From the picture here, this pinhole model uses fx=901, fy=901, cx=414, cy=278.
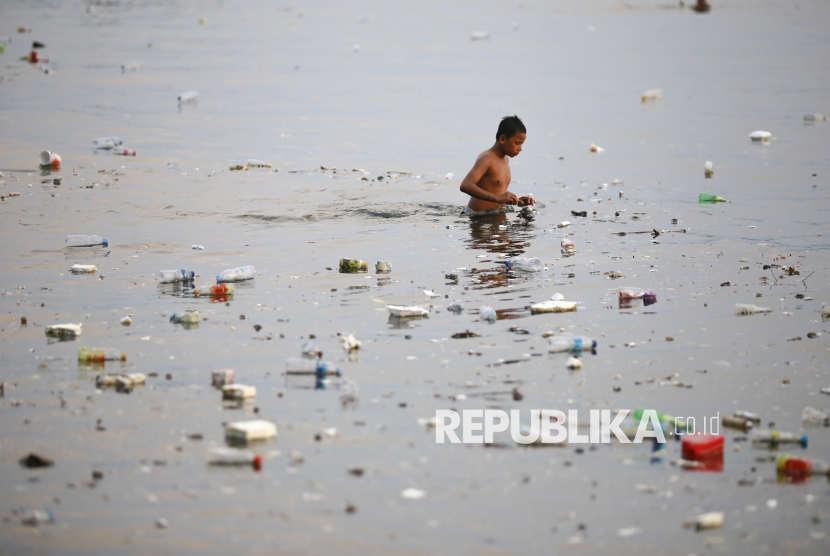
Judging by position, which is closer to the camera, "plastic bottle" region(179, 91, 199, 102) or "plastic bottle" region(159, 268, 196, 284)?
"plastic bottle" region(159, 268, 196, 284)

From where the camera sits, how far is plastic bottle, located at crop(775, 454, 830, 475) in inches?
176

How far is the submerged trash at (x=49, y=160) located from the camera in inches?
523

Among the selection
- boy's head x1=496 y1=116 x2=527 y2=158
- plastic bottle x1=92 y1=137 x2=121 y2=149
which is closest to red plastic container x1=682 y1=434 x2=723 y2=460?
boy's head x1=496 y1=116 x2=527 y2=158

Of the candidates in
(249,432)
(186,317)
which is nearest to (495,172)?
(186,317)

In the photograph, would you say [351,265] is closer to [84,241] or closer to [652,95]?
[84,241]

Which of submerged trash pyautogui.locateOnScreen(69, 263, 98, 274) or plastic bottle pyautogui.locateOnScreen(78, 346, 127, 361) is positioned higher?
submerged trash pyautogui.locateOnScreen(69, 263, 98, 274)

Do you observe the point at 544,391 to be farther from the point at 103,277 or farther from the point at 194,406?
the point at 103,277

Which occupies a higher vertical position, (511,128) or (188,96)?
(188,96)

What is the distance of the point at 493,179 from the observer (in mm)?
11305

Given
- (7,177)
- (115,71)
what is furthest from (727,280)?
(115,71)

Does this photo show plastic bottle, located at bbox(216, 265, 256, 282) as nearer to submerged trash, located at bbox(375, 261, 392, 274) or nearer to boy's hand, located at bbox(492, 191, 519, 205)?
submerged trash, located at bbox(375, 261, 392, 274)

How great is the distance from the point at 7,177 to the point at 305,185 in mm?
4120

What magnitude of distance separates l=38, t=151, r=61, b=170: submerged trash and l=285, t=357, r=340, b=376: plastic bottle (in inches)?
357

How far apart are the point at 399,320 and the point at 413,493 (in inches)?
110
